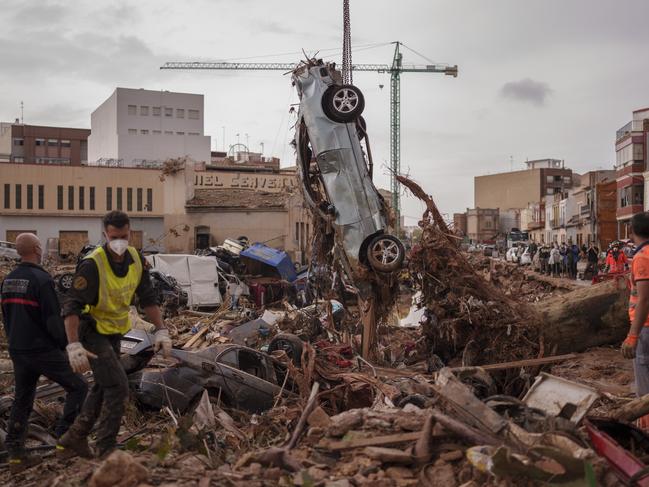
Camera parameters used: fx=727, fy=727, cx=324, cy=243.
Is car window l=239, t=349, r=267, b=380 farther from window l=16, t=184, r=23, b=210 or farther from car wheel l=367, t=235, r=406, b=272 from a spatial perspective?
window l=16, t=184, r=23, b=210

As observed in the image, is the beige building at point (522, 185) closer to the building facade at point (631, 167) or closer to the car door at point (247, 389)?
the building facade at point (631, 167)

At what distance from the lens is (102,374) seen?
214 inches

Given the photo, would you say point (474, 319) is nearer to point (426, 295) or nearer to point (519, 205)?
point (426, 295)

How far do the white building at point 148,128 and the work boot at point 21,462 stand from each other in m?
66.5

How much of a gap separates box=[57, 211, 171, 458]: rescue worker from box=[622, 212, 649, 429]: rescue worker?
13.0 feet

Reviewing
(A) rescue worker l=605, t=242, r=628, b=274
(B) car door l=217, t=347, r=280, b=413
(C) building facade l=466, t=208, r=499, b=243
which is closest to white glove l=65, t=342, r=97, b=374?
(B) car door l=217, t=347, r=280, b=413

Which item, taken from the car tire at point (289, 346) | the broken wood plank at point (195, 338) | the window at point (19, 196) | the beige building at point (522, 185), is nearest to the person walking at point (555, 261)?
the broken wood plank at point (195, 338)

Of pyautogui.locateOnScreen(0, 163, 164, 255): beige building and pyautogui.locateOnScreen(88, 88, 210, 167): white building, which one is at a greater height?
pyautogui.locateOnScreen(88, 88, 210, 167): white building

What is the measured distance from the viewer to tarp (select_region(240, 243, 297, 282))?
26.8 meters

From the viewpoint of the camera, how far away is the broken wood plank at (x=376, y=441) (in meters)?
5.02

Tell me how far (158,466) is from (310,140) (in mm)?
8804

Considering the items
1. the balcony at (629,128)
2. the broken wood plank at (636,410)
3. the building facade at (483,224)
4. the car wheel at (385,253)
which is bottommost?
the broken wood plank at (636,410)

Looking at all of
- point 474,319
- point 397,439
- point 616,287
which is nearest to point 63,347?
point 397,439

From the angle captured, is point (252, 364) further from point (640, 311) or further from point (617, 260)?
point (617, 260)
